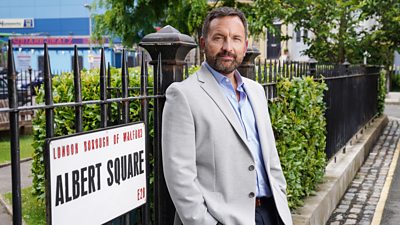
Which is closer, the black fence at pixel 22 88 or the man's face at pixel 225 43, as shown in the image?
the man's face at pixel 225 43

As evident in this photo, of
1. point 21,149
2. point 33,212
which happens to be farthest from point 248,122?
point 21,149

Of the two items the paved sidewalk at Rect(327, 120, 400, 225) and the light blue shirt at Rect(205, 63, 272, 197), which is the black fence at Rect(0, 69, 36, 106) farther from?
the light blue shirt at Rect(205, 63, 272, 197)

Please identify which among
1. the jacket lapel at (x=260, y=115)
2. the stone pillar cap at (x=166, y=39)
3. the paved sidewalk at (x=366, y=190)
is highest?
the stone pillar cap at (x=166, y=39)

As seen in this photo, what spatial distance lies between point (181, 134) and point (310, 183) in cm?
394

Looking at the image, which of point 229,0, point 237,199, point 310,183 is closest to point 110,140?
point 237,199

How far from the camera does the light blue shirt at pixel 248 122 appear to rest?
303cm

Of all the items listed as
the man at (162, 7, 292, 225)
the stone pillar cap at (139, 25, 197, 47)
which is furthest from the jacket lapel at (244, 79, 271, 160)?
the stone pillar cap at (139, 25, 197, 47)

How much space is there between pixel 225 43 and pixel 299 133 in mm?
3328

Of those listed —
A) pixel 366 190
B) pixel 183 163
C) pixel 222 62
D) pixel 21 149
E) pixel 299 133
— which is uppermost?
pixel 222 62

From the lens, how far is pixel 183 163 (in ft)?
9.09

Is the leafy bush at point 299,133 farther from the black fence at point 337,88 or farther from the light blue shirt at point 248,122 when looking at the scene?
the light blue shirt at point 248,122

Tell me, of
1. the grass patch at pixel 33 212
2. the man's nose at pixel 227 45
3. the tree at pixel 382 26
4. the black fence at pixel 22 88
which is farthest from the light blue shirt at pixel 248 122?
the tree at pixel 382 26

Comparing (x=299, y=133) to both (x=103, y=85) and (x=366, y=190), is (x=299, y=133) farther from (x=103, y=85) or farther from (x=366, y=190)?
(x=103, y=85)

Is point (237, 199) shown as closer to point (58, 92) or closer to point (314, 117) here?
point (58, 92)
